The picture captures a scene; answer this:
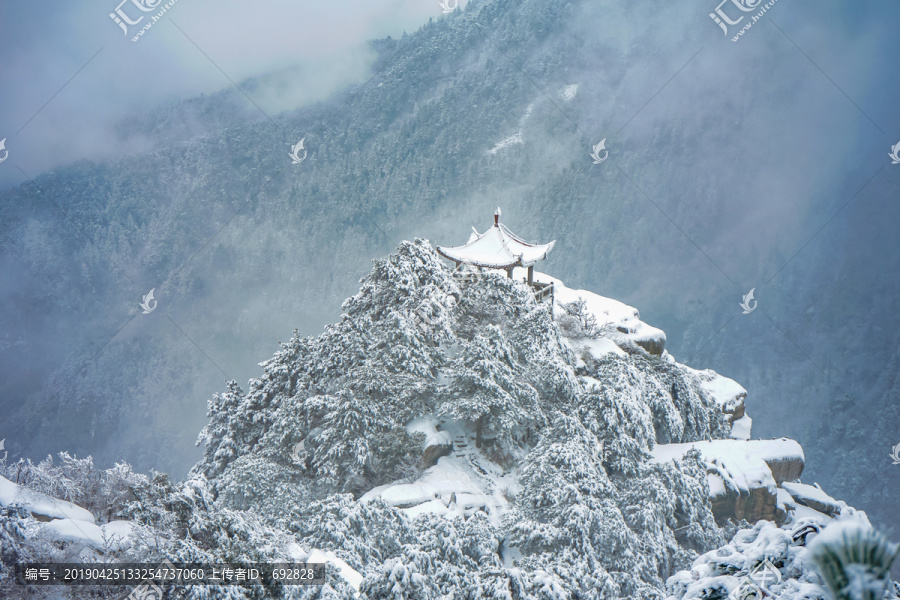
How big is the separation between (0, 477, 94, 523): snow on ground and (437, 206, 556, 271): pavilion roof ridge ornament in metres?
16.7

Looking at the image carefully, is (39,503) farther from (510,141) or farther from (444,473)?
(510,141)

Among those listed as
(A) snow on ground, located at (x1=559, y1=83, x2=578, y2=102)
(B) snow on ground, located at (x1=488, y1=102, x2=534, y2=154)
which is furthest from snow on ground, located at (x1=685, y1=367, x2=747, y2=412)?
(A) snow on ground, located at (x1=559, y1=83, x2=578, y2=102)

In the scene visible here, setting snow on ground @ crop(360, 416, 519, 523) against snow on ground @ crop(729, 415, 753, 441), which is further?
snow on ground @ crop(729, 415, 753, 441)

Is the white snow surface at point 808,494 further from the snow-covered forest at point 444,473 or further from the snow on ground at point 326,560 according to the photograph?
the snow on ground at point 326,560

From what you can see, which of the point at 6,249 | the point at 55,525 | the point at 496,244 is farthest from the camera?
the point at 6,249

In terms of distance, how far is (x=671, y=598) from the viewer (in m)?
6.63

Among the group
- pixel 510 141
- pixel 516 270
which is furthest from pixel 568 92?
pixel 516 270

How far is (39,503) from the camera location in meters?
10.8

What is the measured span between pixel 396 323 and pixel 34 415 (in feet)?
256

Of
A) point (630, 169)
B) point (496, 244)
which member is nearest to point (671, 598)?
point (496, 244)

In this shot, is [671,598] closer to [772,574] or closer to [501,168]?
[772,574]

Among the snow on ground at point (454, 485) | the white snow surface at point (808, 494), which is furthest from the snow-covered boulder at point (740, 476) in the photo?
the snow on ground at point (454, 485)

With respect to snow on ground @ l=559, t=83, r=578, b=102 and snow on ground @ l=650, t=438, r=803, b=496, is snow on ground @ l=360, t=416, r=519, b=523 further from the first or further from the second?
snow on ground @ l=559, t=83, r=578, b=102

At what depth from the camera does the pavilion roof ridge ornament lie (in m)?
25.5
